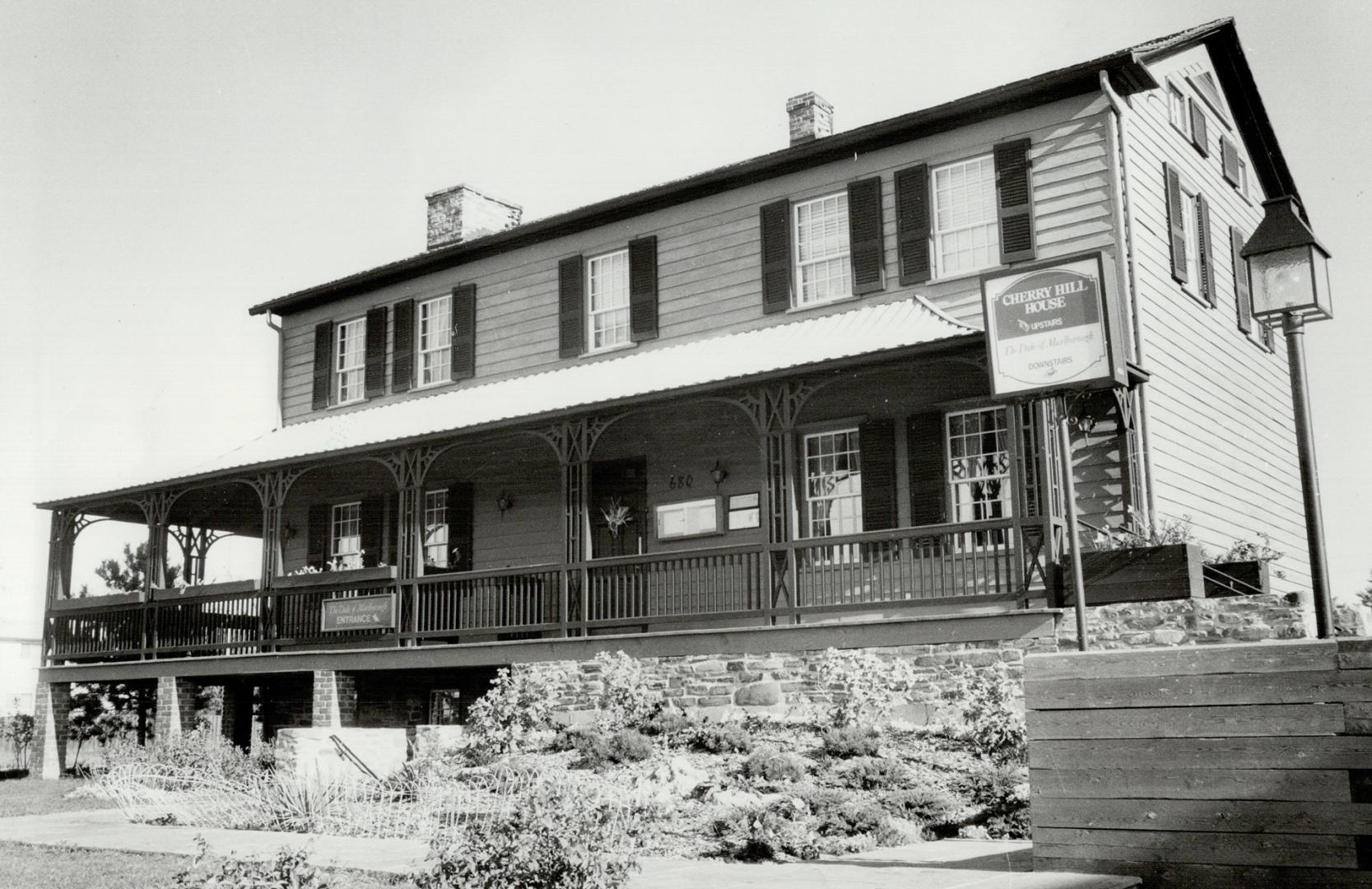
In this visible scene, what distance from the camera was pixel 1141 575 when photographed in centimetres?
1263

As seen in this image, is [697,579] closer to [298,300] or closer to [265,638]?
[265,638]

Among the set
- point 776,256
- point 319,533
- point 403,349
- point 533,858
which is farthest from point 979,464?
point 319,533

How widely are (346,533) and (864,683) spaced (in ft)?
39.0

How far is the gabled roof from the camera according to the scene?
52.0 ft

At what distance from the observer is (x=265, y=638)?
19.5m

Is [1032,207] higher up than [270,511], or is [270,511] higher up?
[1032,207]

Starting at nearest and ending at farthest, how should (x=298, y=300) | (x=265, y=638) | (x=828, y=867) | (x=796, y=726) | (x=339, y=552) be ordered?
(x=828, y=867) → (x=796, y=726) → (x=265, y=638) → (x=339, y=552) → (x=298, y=300)

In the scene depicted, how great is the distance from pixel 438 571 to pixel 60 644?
6732 millimetres

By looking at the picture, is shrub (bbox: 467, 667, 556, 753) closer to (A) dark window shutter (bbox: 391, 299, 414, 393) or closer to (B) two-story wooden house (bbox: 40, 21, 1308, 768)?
(B) two-story wooden house (bbox: 40, 21, 1308, 768)

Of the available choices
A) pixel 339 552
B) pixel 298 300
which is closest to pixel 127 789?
pixel 339 552

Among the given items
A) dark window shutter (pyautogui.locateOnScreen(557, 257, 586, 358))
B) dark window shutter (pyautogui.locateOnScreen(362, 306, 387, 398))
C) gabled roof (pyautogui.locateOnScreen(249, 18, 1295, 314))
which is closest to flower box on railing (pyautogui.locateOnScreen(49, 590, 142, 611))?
dark window shutter (pyautogui.locateOnScreen(362, 306, 387, 398))

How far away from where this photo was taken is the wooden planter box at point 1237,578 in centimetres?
1284

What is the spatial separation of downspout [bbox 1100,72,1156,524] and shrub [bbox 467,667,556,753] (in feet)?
23.7

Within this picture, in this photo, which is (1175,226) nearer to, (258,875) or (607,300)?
(607,300)
